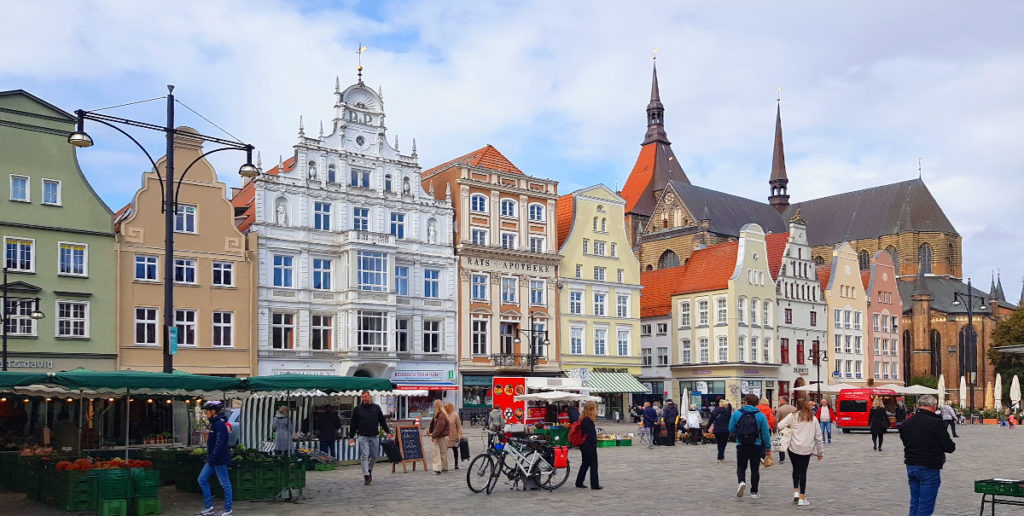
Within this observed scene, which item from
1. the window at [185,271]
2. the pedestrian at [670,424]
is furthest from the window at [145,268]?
the pedestrian at [670,424]

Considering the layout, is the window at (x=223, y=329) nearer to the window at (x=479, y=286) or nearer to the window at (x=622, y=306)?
the window at (x=479, y=286)

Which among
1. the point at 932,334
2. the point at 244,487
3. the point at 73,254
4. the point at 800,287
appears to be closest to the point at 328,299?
the point at 73,254

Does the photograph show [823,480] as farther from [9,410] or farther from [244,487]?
[9,410]

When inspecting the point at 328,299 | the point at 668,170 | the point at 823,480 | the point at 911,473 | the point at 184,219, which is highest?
the point at 668,170

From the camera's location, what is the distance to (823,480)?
2127 centimetres

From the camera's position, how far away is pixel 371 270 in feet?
159

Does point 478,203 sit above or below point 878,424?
above

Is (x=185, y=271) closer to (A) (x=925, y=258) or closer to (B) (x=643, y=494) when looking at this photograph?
(B) (x=643, y=494)

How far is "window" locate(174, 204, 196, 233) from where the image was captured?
141 ft

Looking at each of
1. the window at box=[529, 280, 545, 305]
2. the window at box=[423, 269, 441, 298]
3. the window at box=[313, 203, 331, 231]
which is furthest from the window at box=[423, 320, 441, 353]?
the window at box=[313, 203, 331, 231]

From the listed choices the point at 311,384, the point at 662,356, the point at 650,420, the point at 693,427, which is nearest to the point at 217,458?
the point at 311,384

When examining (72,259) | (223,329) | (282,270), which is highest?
(72,259)

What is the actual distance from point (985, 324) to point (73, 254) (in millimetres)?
83311

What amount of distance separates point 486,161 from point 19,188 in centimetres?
2485
